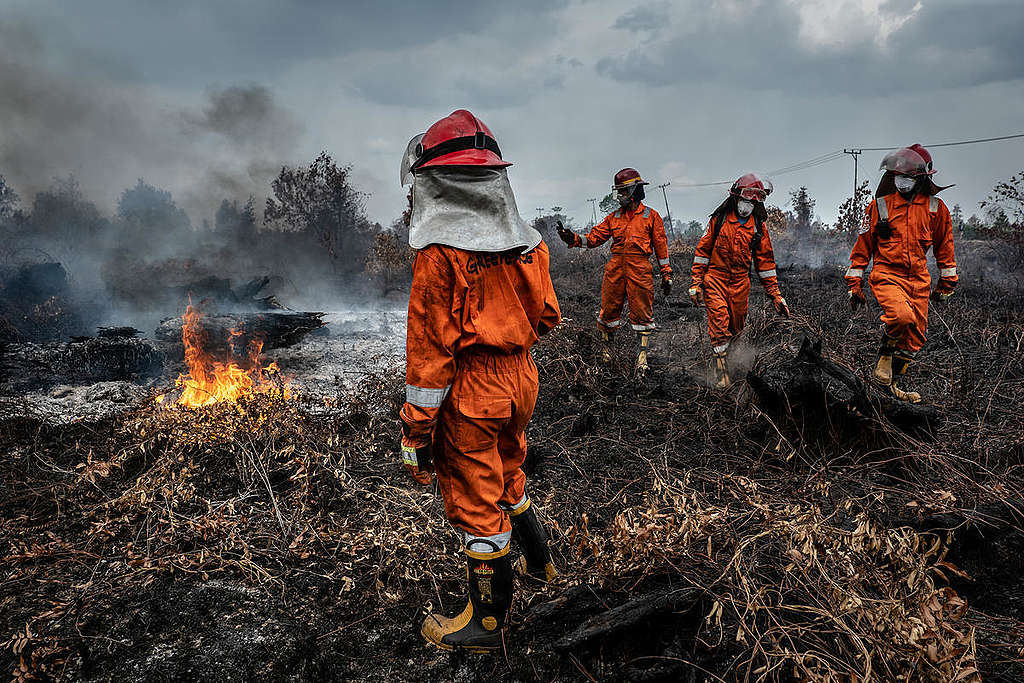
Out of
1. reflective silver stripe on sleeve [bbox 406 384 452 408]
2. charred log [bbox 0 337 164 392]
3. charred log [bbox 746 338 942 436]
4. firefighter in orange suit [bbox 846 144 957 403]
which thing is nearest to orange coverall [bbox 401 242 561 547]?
reflective silver stripe on sleeve [bbox 406 384 452 408]

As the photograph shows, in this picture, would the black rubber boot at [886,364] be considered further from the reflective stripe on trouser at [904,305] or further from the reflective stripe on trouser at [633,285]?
the reflective stripe on trouser at [633,285]

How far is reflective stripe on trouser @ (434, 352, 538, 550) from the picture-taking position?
7.18 ft

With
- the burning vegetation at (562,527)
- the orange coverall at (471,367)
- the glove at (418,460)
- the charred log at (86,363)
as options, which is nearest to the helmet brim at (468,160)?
the orange coverall at (471,367)

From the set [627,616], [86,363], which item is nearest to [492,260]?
[627,616]

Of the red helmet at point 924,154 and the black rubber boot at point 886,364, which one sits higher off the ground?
the red helmet at point 924,154

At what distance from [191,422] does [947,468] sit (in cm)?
552

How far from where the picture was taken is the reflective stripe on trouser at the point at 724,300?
19.1ft

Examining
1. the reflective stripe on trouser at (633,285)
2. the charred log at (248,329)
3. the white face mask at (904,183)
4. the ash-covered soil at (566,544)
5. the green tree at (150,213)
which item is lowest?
the ash-covered soil at (566,544)

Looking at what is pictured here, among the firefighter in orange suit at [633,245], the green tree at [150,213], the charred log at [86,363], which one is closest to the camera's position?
the charred log at [86,363]

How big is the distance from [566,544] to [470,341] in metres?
1.49

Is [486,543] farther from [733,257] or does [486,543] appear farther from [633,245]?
[633,245]

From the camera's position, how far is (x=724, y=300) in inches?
234

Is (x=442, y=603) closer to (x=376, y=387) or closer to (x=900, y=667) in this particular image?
(x=900, y=667)

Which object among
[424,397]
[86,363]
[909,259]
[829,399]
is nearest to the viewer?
[424,397]
